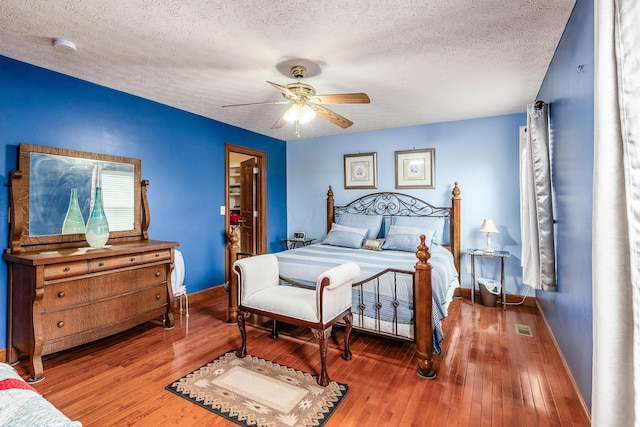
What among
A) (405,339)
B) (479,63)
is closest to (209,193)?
(405,339)

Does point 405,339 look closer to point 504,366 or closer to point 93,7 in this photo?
point 504,366

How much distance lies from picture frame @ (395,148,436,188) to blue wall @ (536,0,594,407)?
6.64 feet

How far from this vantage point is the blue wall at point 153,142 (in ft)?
8.62

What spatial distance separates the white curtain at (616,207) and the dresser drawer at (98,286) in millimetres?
3193

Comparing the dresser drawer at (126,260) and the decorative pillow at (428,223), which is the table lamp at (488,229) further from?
the dresser drawer at (126,260)

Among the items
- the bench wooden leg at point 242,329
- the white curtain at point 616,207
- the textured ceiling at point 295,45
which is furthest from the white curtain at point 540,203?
the bench wooden leg at point 242,329

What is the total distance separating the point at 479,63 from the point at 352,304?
2.33m

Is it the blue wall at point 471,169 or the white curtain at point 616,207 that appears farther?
the blue wall at point 471,169

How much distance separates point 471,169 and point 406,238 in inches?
53.2

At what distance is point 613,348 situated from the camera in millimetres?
968

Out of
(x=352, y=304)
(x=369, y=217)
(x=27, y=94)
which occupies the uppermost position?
(x=27, y=94)

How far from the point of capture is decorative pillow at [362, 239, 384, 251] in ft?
13.6

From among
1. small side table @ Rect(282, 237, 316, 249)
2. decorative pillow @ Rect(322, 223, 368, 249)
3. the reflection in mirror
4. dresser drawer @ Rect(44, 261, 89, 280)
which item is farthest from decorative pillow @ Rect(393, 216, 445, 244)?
dresser drawer @ Rect(44, 261, 89, 280)

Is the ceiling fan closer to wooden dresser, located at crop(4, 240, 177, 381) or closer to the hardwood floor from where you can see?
wooden dresser, located at crop(4, 240, 177, 381)
